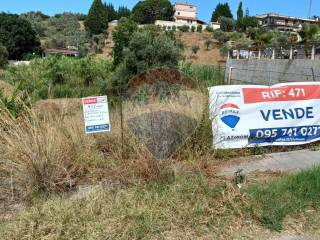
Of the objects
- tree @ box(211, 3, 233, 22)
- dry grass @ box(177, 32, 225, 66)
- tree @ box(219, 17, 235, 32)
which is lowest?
dry grass @ box(177, 32, 225, 66)

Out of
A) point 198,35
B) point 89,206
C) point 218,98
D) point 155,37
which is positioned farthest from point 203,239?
point 198,35

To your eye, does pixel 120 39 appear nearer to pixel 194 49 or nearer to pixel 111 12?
pixel 194 49

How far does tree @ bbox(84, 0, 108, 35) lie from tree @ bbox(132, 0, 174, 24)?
49.7 ft

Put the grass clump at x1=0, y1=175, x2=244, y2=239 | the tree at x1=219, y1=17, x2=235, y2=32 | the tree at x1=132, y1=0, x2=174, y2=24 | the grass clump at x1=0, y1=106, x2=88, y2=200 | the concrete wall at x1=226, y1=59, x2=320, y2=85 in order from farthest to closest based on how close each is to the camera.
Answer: the tree at x1=132, y1=0, x2=174, y2=24 < the tree at x1=219, y1=17, x2=235, y2=32 < the concrete wall at x1=226, y1=59, x2=320, y2=85 < the grass clump at x1=0, y1=106, x2=88, y2=200 < the grass clump at x1=0, y1=175, x2=244, y2=239

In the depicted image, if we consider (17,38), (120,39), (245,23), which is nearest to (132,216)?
(120,39)

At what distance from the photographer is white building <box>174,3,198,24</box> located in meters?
135

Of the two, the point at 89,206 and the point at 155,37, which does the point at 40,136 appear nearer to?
the point at 89,206

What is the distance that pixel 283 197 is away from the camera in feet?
14.9

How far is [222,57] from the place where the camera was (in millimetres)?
67438

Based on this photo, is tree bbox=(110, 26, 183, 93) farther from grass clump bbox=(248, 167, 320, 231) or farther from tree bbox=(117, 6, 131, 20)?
tree bbox=(117, 6, 131, 20)

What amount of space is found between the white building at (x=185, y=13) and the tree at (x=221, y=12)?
383 inches

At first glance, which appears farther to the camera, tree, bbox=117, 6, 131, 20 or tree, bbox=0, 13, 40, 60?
tree, bbox=117, 6, 131, 20

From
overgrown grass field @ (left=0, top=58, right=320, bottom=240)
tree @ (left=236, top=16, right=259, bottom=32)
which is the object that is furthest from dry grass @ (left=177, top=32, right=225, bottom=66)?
overgrown grass field @ (left=0, top=58, right=320, bottom=240)

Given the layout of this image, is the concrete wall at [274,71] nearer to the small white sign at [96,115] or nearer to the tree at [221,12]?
the small white sign at [96,115]
